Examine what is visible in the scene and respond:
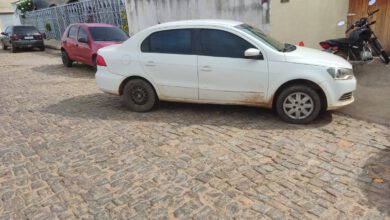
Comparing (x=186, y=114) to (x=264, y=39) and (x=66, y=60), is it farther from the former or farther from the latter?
(x=66, y=60)

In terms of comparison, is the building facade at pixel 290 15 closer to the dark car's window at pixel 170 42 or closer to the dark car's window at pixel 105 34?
the dark car's window at pixel 105 34

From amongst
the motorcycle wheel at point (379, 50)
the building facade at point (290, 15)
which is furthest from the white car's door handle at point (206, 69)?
the motorcycle wheel at point (379, 50)

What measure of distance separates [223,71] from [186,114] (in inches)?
45.1

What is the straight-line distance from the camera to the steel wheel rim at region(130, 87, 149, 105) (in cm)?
604

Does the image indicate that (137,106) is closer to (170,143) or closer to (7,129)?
(170,143)

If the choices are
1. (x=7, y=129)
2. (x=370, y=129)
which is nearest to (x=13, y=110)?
(x=7, y=129)

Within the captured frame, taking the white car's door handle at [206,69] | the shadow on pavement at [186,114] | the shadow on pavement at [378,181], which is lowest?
the shadow on pavement at [378,181]

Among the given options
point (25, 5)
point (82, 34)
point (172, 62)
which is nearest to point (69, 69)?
point (82, 34)

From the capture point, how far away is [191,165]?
4.02 m

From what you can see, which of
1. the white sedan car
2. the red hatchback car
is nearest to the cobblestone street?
the white sedan car

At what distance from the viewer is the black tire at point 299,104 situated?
5.05 metres

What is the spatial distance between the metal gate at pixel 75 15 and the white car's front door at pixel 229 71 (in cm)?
1128

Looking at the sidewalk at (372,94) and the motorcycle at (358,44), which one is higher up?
the motorcycle at (358,44)

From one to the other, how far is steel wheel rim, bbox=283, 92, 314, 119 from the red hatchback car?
6.56 m
